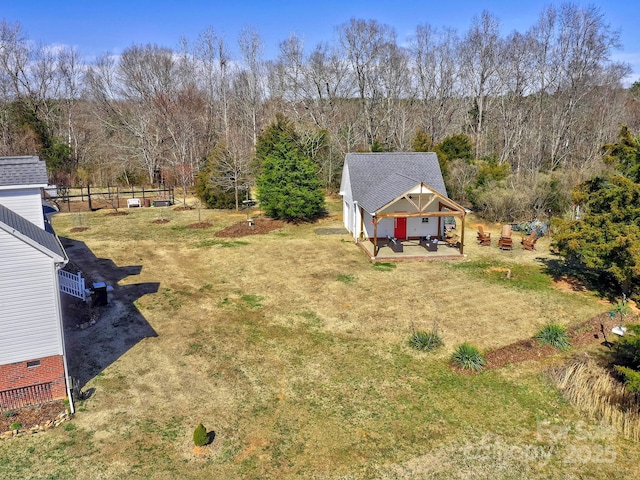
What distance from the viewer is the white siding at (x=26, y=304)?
34.4 feet

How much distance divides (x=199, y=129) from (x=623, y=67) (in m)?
46.3

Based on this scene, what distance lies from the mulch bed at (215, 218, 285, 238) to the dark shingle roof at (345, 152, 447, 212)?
22.4 ft

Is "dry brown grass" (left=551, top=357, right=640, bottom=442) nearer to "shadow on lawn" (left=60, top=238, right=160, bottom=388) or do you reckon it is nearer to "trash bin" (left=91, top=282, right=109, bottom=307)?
"shadow on lawn" (left=60, top=238, right=160, bottom=388)

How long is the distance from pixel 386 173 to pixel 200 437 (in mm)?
20480

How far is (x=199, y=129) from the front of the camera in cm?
5088

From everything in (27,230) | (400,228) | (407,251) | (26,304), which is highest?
(27,230)

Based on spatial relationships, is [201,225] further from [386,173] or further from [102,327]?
[102,327]

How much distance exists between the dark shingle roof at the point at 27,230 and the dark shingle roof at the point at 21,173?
0.77m

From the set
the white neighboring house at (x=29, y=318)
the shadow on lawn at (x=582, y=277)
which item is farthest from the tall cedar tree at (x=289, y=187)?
the white neighboring house at (x=29, y=318)

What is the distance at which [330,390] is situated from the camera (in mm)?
11945

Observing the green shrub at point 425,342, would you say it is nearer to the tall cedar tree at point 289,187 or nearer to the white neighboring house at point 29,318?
the white neighboring house at point 29,318

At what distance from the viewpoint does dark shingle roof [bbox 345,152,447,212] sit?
81.9 ft

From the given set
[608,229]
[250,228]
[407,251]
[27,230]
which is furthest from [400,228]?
[27,230]

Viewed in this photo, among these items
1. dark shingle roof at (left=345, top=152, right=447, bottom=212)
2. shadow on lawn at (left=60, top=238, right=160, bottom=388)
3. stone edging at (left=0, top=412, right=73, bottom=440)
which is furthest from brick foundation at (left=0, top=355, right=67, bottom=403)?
dark shingle roof at (left=345, top=152, right=447, bottom=212)
